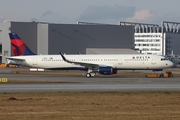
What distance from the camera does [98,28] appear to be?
11400 cm

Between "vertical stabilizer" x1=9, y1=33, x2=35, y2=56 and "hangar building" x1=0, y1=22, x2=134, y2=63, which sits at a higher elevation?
"hangar building" x1=0, y1=22, x2=134, y2=63

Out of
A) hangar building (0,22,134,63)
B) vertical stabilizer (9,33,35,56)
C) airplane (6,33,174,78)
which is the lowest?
airplane (6,33,174,78)

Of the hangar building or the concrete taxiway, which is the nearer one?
the concrete taxiway

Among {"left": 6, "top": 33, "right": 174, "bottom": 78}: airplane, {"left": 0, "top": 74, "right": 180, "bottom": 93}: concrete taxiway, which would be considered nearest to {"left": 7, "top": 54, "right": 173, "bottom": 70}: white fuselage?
{"left": 6, "top": 33, "right": 174, "bottom": 78}: airplane

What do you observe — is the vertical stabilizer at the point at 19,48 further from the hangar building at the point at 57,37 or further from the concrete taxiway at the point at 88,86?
the hangar building at the point at 57,37

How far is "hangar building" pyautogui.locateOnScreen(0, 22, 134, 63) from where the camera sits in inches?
4267

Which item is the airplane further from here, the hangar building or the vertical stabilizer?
the hangar building

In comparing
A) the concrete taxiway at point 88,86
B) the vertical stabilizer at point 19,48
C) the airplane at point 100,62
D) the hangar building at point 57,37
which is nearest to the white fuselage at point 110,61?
the airplane at point 100,62

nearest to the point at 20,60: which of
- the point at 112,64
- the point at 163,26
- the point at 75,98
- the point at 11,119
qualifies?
the point at 112,64

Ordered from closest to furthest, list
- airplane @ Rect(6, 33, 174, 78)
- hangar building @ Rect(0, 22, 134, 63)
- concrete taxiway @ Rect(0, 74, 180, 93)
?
1. concrete taxiway @ Rect(0, 74, 180, 93)
2. airplane @ Rect(6, 33, 174, 78)
3. hangar building @ Rect(0, 22, 134, 63)

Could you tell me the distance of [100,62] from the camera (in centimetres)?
6400

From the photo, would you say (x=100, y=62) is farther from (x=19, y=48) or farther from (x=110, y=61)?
(x=19, y=48)

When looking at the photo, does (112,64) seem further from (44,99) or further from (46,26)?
(46,26)

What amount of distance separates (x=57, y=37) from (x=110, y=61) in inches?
1861
